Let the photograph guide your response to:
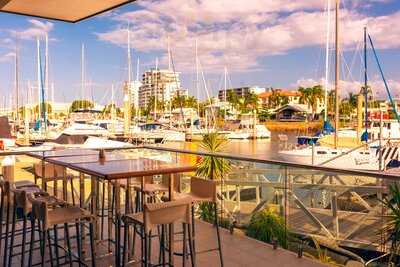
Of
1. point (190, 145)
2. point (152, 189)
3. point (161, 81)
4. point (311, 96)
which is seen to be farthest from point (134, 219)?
point (311, 96)

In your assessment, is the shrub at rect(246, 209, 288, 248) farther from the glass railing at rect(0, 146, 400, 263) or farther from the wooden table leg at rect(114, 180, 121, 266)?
the wooden table leg at rect(114, 180, 121, 266)

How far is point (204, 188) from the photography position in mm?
3373

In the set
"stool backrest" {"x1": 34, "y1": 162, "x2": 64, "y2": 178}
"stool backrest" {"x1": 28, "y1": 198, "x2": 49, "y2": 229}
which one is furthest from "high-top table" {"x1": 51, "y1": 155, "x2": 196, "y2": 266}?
"stool backrest" {"x1": 34, "y1": 162, "x2": 64, "y2": 178}

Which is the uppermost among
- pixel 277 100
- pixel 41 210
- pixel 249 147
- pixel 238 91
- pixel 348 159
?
pixel 238 91

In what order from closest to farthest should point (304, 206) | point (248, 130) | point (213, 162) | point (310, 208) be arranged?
point (304, 206), point (310, 208), point (213, 162), point (248, 130)

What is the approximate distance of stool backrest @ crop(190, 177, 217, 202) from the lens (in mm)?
3318

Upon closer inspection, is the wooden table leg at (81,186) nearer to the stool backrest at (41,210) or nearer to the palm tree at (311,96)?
the stool backrest at (41,210)

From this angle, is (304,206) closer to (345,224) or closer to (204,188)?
(345,224)

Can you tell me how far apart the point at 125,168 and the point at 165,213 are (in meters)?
0.53

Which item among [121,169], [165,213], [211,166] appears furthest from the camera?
[211,166]

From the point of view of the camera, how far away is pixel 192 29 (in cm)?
2900

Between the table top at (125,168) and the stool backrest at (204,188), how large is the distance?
284mm

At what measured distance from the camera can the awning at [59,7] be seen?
377 cm

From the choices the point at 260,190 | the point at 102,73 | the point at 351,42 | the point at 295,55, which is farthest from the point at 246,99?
the point at 260,190
